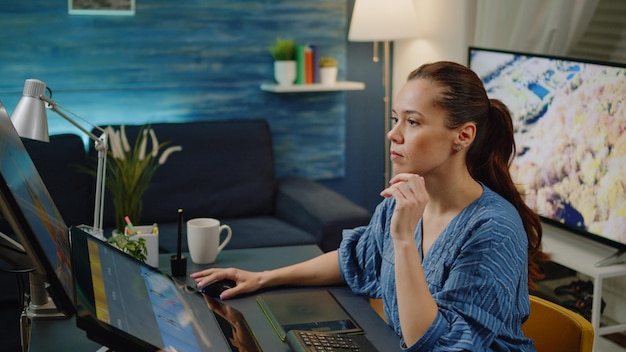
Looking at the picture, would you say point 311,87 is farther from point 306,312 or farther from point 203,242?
point 306,312

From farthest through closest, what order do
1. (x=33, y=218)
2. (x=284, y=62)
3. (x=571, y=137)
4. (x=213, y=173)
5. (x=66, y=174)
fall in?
(x=284, y=62), (x=213, y=173), (x=66, y=174), (x=571, y=137), (x=33, y=218)

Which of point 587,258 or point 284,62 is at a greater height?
point 284,62

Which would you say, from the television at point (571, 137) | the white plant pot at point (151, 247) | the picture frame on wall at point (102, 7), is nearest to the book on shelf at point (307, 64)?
the picture frame on wall at point (102, 7)

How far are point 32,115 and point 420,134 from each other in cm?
86

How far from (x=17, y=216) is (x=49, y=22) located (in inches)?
120

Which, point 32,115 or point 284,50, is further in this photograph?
point 284,50

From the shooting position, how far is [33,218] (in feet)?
4.00

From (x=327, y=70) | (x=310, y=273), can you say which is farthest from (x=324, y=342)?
(x=327, y=70)

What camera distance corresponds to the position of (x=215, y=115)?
423 centimetres

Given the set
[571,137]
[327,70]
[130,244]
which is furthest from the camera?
[327,70]

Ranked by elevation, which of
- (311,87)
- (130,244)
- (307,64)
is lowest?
(130,244)

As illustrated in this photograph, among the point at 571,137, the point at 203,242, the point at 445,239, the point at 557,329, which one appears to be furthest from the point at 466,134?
the point at 571,137

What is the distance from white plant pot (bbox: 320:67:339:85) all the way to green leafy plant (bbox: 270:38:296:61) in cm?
19

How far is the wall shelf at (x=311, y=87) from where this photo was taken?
13.4 ft
